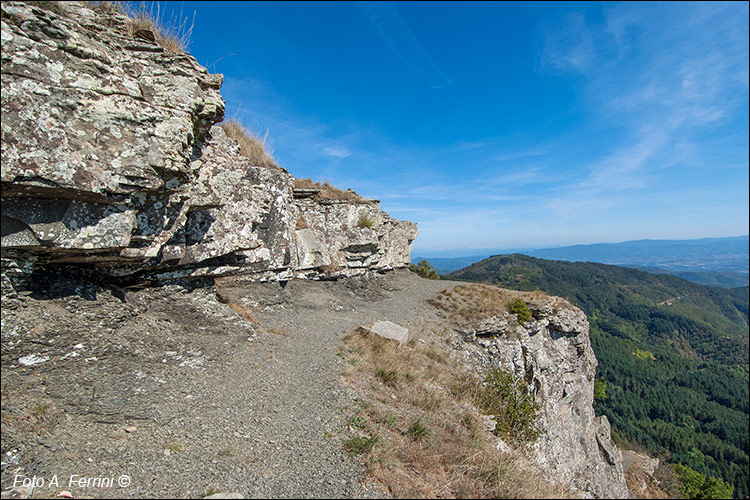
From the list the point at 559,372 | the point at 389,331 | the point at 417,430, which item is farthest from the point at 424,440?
the point at 559,372

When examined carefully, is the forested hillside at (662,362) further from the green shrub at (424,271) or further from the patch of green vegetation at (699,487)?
the green shrub at (424,271)

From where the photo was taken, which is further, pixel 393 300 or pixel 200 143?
pixel 393 300

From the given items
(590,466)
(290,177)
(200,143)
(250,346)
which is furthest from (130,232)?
(590,466)

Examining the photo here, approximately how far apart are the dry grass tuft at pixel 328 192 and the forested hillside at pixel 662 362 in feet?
143

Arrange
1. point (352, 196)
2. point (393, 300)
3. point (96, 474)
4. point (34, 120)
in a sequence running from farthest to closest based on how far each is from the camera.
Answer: point (352, 196) → point (393, 300) → point (34, 120) → point (96, 474)

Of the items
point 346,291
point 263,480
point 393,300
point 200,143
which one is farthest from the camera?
point 393,300

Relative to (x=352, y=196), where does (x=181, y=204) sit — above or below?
below

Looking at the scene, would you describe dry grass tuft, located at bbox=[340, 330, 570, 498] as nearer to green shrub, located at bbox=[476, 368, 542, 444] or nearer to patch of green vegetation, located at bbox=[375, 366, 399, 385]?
patch of green vegetation, located at bbox=[375, 366, 399, 385]

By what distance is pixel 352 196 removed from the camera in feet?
69.3

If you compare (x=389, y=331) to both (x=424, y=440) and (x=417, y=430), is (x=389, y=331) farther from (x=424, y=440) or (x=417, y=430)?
(x=424, y=440)

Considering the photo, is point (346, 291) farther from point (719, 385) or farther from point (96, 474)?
point (719, 385)

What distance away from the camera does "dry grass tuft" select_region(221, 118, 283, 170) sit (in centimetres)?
1236

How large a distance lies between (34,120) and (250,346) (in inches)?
243

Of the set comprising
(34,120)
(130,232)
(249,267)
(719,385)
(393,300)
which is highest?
(34,120)
